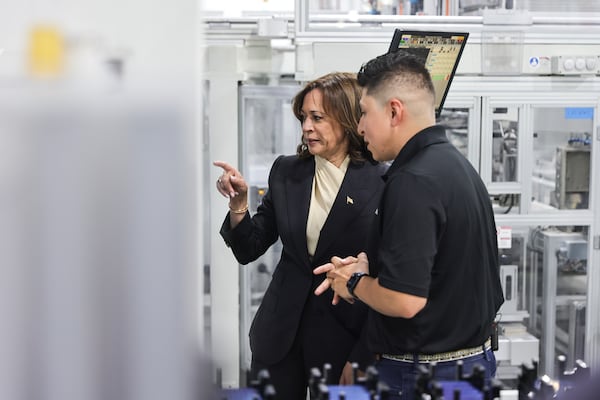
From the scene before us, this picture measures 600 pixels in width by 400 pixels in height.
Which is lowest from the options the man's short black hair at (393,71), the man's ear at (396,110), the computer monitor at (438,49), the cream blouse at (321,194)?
the cream blouse at (321,194)

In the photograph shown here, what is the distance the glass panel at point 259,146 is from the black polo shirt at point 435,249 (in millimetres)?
1995

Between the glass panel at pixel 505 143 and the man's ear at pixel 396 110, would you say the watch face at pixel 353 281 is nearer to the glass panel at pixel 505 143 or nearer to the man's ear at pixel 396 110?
the man's ear at pixel 396 110

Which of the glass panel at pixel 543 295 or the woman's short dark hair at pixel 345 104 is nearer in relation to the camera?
the woman's short dark hair at pixel 345 104

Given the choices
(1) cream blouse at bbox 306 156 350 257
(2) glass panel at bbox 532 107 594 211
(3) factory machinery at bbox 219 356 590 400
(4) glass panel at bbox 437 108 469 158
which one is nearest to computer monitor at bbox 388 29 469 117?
(1) cream blouse at bbox 306 156 350 257

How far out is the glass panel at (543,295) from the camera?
3.68 m

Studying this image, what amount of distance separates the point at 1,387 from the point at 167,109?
1.11ft

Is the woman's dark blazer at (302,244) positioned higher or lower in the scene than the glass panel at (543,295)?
higher

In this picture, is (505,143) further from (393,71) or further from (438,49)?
(393,71)

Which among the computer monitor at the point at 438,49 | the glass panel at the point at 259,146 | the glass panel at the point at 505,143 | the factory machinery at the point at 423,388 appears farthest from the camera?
the glass panel at the point at 259,146

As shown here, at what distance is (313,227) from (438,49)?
941 millimetres

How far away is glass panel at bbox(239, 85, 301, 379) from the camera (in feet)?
12.5

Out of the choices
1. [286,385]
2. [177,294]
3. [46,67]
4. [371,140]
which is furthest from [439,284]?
[46,67]

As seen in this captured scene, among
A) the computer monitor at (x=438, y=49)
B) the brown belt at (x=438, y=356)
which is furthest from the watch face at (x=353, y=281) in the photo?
the computer monitor at (x=438, y=49)

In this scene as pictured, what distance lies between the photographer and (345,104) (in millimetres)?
2332
